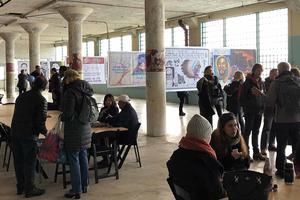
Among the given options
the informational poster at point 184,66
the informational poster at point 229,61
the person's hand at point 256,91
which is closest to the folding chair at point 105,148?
the person's hand at point 256,91

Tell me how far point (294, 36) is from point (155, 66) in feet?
21.0

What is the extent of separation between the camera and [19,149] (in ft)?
18.0

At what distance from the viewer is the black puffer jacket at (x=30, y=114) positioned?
17.4ft

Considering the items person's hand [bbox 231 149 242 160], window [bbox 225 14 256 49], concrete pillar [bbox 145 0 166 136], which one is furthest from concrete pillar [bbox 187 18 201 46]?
person's hand [bbox 231 149 242 160]

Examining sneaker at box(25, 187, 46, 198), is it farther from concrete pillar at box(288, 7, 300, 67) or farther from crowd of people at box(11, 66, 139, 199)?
concrete pillar at box(288, 7, 300, 67)

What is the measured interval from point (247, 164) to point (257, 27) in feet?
43.4

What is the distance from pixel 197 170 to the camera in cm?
310

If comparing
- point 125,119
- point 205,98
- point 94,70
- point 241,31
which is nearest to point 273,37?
point 241,31

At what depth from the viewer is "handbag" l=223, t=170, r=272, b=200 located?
2613 mm

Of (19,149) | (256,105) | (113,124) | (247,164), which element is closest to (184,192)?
(247,164)

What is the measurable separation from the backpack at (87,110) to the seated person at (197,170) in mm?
2224

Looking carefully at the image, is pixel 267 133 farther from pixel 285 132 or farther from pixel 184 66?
pixel 184 66

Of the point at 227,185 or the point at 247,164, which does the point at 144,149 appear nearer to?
the point at 247,164

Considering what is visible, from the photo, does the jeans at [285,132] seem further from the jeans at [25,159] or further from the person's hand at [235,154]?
the jeans at [25,159]
